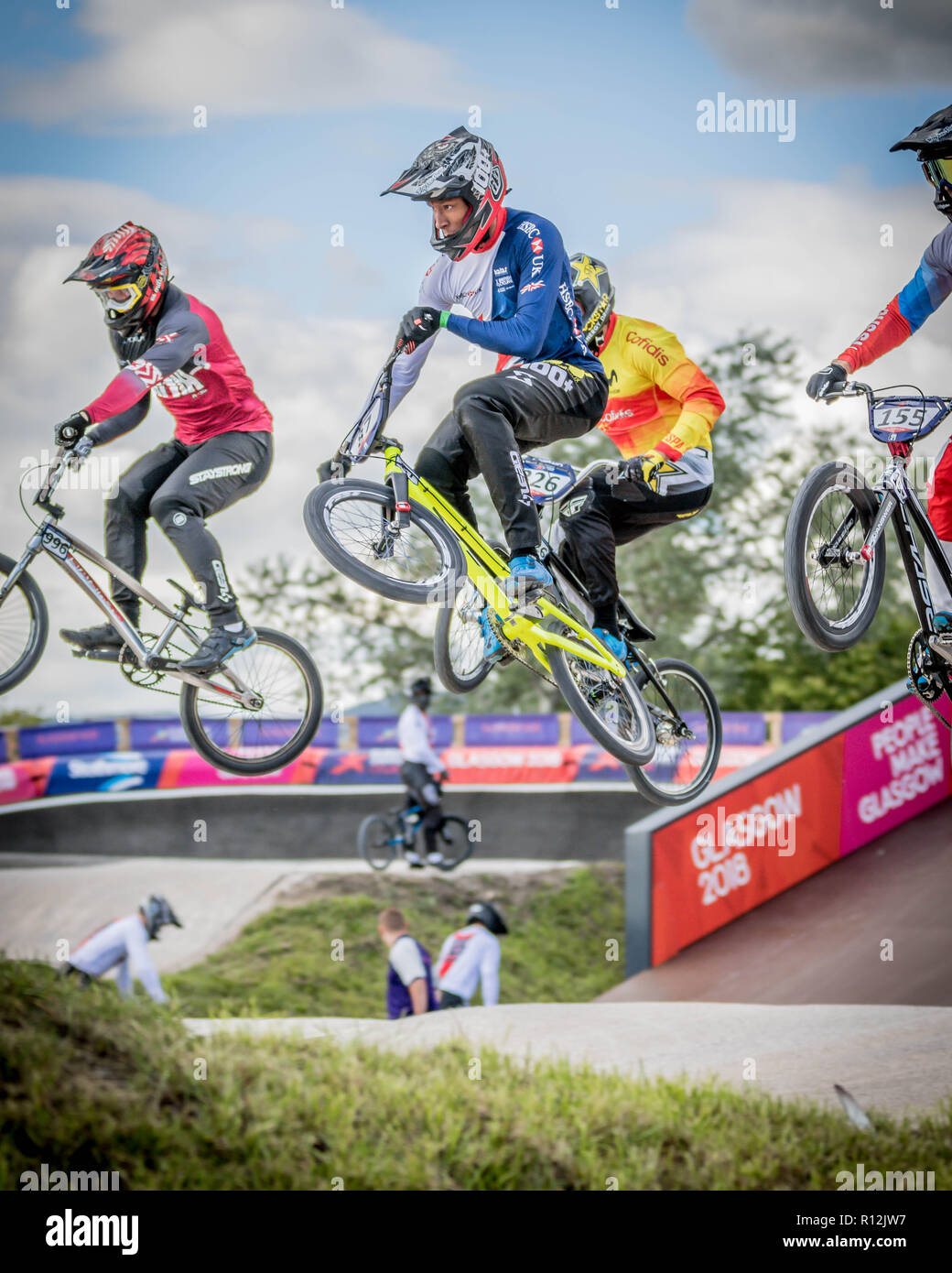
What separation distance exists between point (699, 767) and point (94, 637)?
3362 millimetres

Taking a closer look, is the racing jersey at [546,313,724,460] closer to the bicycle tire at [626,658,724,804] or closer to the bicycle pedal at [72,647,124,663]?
the bicycle tire at [626,658,724,804]

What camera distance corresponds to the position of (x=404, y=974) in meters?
9.39

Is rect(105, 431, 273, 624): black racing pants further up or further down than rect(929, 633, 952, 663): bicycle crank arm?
further up

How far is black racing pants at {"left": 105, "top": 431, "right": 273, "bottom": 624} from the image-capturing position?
19.8 feet

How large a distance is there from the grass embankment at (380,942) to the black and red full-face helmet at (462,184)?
26.6 feet

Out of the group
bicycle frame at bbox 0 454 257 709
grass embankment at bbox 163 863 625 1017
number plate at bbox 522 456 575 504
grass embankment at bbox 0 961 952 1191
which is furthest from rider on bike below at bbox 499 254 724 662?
grass embankment at bbox 163 863 625 1017

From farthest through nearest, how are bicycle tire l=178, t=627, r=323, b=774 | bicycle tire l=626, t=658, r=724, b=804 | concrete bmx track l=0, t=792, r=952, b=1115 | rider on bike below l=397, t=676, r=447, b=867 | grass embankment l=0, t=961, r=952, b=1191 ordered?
1. rider on bike below l=397, t=676, r=447, b=867
2. concrete bmx track l=0, t=792, r=952, b=1115
3. bicycle tire l=626, t=658, r=724, b=804
4. bicycle tire l=178, t=627, r=323, b=774
5. grass embankment l=0, t=961, r=952, b=1191

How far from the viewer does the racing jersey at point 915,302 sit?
21.2 ft

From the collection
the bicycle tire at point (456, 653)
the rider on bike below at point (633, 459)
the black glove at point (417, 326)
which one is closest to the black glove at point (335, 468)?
the black glove at point (417, 326)

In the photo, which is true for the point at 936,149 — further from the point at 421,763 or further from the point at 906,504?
the point at 421,763

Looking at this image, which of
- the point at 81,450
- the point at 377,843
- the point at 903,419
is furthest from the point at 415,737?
the point at 903,419

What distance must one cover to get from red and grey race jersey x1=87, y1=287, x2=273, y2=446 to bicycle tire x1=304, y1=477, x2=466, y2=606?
0.92m

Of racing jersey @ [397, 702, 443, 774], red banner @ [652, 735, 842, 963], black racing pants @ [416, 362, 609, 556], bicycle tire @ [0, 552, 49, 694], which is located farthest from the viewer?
racing jersey @ [397, 702, 443, 774]

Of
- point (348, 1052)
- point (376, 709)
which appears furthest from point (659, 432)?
point (376, 709)
